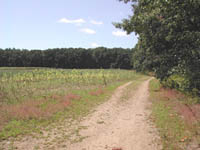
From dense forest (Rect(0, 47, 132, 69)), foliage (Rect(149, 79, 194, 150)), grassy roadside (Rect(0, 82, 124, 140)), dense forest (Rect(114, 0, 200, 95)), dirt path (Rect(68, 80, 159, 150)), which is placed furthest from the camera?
dense forest (Rect(0, 47, 132, 69))

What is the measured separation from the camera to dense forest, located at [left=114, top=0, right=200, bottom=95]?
827 cm

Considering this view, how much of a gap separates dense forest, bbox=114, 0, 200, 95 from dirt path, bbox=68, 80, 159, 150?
146 inches

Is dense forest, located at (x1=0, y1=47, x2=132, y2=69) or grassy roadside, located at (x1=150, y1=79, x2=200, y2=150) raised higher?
dense forest, located at (x1=0, y1=47, x2=132, y2=69)

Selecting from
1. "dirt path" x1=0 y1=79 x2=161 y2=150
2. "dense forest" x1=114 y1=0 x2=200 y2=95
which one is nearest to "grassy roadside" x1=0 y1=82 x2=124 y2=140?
"dirt path" x1=0 y1=79 x2=161 y2=150

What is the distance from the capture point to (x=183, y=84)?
12.1 m

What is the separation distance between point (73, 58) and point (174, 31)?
3578 inches

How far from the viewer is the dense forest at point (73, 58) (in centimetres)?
9304

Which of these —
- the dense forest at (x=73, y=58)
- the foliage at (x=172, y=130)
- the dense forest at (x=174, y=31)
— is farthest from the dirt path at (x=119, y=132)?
the dense forest at (x=73, y=58)

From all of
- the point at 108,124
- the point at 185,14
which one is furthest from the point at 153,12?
the point at 108,124

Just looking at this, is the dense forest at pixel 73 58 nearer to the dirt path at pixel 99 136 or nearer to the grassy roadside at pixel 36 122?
the grassy roadside at pixel 36 122

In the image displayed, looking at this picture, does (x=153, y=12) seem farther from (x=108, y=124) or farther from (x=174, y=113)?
(x=108, y=124)

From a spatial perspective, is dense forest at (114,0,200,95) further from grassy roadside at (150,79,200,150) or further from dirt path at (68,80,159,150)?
dirt path at (68,80,159,150)

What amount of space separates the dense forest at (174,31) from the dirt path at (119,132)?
370cm

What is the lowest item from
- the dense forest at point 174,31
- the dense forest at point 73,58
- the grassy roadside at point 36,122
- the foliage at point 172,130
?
the grassy roadside at point 36,122
